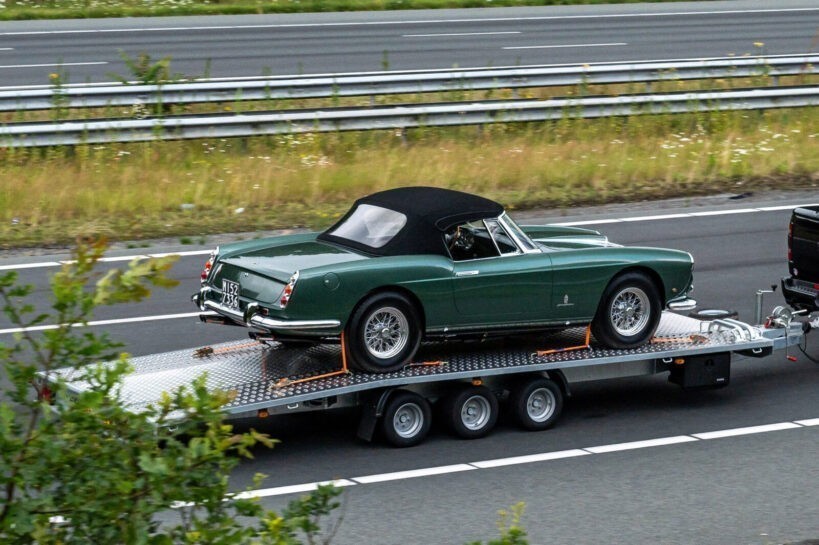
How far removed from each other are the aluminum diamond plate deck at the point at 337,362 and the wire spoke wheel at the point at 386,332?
172mm

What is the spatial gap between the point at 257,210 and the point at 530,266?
24.9 feet

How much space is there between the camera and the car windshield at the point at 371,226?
31.8 feet

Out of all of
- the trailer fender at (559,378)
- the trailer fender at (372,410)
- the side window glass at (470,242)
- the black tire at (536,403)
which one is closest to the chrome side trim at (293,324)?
the trailer fender at (372,410)

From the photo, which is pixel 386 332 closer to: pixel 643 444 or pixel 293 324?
pixel 293 324

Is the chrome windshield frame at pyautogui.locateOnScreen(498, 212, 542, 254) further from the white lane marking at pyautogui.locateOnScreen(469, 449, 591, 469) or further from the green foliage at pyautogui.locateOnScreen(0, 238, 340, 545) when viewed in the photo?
the green foliage at pyautogui.locateOnScreen(0, 238, 340, 545)

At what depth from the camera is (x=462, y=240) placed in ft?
32.0

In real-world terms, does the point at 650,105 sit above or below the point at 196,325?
above

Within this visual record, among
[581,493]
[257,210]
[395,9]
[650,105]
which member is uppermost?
[395,9]

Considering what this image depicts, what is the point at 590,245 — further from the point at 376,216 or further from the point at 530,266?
the point at 376,216

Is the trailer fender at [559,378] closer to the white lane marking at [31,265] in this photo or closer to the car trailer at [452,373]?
the car trailer at [452,373]

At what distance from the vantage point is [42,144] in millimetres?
17422

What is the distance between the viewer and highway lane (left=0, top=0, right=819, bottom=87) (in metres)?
26.3

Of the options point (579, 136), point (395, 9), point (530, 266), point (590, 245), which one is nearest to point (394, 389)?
point (530, 266)

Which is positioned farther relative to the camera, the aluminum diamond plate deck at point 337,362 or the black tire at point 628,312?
the black tire at point 628,312
